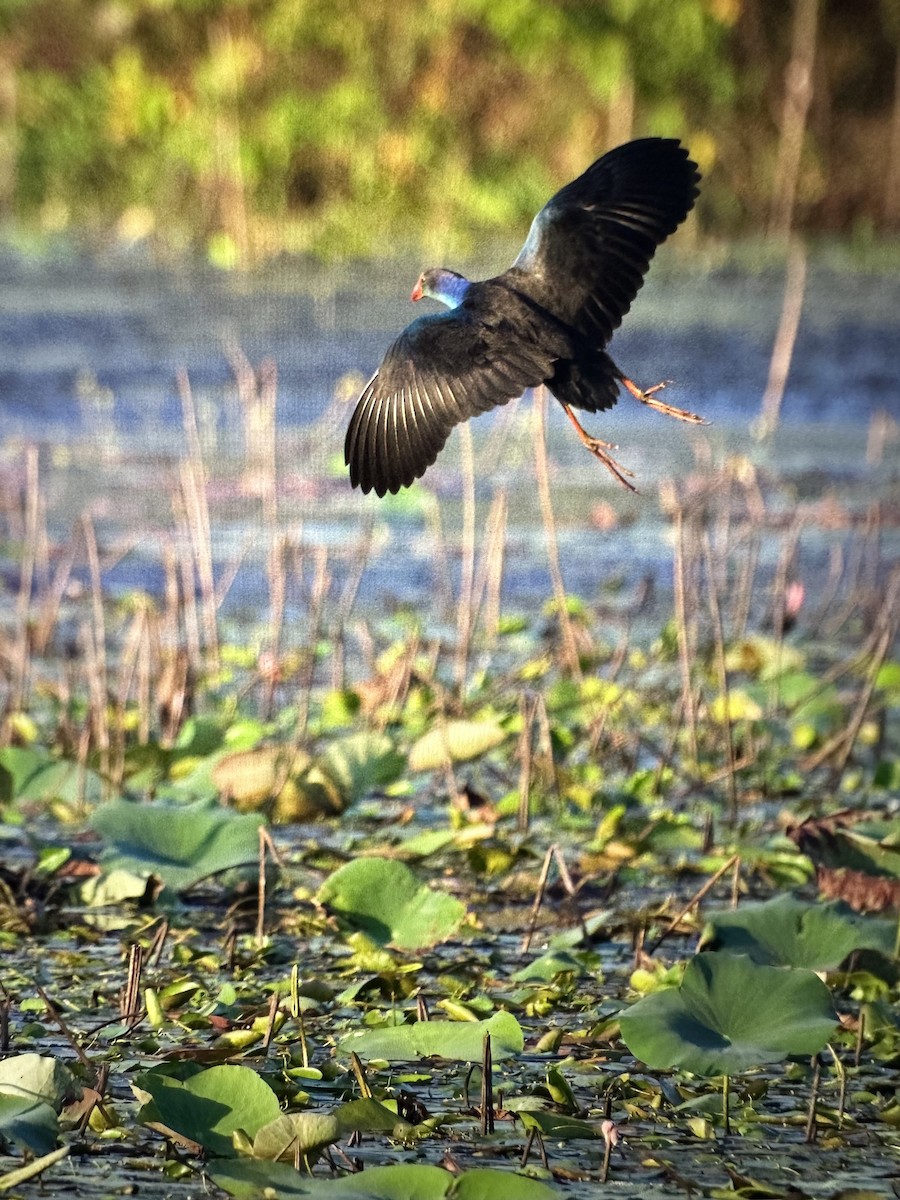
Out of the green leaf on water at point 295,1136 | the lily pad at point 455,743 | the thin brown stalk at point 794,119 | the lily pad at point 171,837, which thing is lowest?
the green leaf on water at point 295,1136

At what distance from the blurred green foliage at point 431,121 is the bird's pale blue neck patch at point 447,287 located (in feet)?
42.0

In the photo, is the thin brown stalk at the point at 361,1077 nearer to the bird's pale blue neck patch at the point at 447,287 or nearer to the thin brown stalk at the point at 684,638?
the bird's pale blue neck patch at the point at 447,287

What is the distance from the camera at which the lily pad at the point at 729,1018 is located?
83.8 inches

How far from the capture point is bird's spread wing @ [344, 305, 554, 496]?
1955 millimetres

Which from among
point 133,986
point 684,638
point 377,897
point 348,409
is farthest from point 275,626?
point 348,409

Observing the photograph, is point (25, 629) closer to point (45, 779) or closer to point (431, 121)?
point (45, 779)

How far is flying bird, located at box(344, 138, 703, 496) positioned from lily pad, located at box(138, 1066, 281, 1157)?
61cm

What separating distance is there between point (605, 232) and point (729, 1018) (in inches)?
33.8

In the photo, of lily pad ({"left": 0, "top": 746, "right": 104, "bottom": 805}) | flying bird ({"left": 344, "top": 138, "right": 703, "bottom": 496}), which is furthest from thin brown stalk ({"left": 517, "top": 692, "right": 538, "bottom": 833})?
flying bird ({"left": 344, "top": 138, "right": 703, "bottom": 496})

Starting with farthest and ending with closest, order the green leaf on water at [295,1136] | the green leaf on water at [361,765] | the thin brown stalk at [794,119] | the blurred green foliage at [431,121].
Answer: the blurred green foliage at [431,121]
the thin brown stalk at [794,119]
the green leaf on water at [361,765]
the green leaf on water at [295,1136]

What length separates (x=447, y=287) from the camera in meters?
2.11

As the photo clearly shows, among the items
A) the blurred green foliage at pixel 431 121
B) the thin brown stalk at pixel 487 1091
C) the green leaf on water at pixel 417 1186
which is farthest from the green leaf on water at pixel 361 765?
the blurred green foliage at pixel 431 121

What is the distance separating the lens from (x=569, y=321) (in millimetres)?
2072

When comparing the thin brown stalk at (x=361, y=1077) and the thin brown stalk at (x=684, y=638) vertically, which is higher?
the thin brown stalk at (x=684, y=638)
